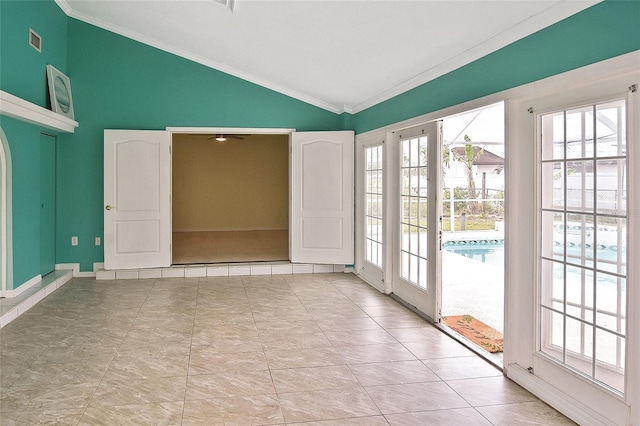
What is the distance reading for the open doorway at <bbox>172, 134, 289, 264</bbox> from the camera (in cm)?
1123

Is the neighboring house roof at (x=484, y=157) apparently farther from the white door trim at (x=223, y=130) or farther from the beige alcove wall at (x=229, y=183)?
the white door trim at (x=223, y=130)

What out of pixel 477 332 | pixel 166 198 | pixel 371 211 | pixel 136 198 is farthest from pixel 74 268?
pixel 477 332

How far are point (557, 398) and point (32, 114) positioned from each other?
5079 millimetres

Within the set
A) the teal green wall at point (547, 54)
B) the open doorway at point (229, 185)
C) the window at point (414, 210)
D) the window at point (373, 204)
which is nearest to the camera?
the teal green wall at point (547, 54)

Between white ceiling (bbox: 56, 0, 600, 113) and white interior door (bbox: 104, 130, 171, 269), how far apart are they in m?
1.37

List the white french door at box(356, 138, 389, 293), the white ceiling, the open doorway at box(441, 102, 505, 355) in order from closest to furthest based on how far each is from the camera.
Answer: the white ceiling → the open doorway at box(441, 102, 505, 355) → the white french door at box(356, 138, 389, 293)

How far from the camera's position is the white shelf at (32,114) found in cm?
421

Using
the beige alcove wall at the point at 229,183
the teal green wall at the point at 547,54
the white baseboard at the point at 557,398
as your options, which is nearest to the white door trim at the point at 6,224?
the teal green wall at the point at 547,54

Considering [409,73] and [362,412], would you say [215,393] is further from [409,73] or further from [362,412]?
[409,73]

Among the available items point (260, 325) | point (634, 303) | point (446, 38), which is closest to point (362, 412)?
point (634, 303)

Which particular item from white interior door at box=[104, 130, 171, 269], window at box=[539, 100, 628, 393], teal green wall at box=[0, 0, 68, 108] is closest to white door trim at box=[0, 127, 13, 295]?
teal green wall at box=[0, 0, 68, 108]

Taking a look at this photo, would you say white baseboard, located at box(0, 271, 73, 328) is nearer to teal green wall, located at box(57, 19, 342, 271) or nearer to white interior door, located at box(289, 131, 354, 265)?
teal green wall, located at box(57, 19, 342, 271)

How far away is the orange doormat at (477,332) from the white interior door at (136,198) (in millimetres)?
3843

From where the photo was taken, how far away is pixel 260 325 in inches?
173
